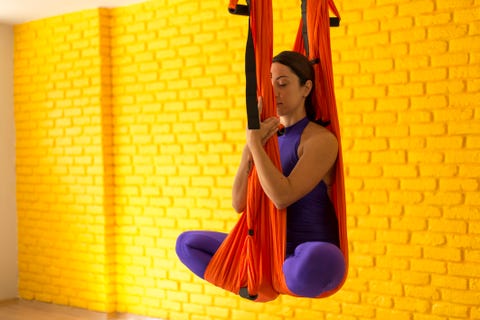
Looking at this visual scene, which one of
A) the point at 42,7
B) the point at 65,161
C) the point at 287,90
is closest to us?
the point at 287,90

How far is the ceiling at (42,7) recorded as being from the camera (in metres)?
5.04

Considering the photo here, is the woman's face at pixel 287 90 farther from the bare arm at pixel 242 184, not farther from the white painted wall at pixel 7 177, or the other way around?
the white painted wall at pixel 7 177

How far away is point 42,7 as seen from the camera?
5.21m

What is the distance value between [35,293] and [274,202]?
409cm

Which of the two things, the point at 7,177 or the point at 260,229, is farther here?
the point at 7,177

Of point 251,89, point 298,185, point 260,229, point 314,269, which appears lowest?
point 314,269

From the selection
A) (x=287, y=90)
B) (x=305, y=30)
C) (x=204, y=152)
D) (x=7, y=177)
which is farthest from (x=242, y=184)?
(x=7, y=177)

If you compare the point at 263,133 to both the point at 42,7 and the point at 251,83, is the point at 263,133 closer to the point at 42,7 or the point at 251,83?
the point at 251,83

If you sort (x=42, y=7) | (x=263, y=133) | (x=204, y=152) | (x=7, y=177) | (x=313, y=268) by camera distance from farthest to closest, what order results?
(x=7, y=177), (x=42, y=7), (x=204, y=152), (x=263, y=133), (x=313, y=268)

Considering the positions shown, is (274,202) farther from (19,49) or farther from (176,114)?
(19,49)

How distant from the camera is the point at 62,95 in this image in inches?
216

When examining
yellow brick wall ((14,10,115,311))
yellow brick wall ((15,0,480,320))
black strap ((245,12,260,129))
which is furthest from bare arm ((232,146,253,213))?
yellow brick wall ((14,10,115,311))

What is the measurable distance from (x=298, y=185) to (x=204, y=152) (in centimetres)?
247

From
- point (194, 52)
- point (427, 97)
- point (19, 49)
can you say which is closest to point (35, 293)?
point (19, 49)
